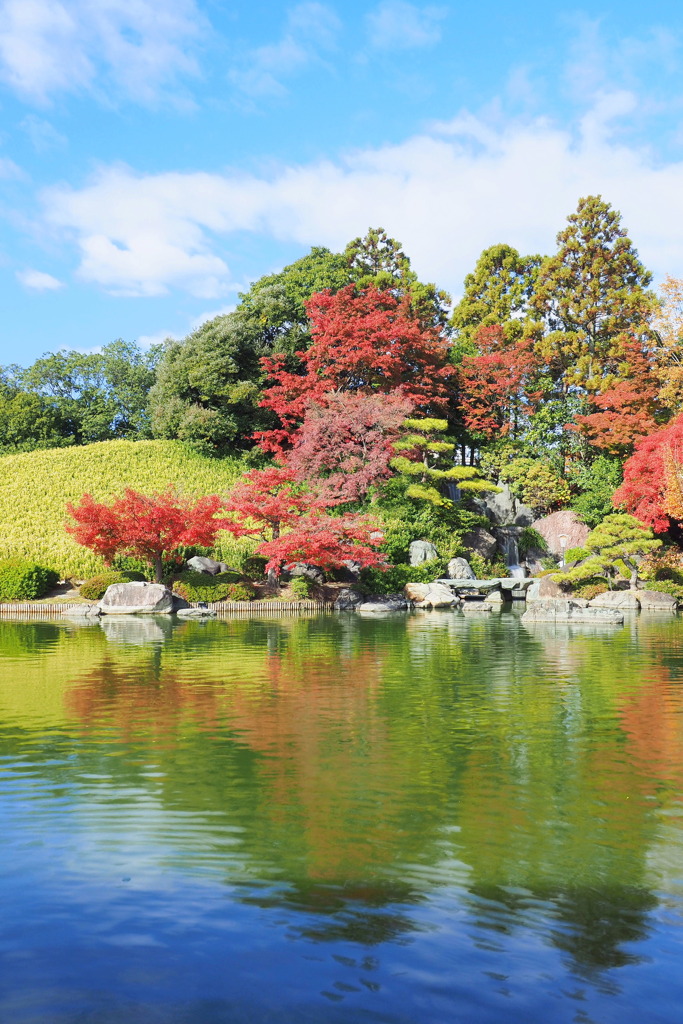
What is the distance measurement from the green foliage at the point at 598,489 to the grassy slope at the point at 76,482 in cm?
1350

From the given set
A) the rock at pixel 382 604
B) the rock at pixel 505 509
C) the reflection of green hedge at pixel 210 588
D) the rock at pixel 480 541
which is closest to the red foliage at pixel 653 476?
the rock at pixel 480 541

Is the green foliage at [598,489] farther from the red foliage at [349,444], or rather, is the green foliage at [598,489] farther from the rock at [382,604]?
the rock at [382,604]

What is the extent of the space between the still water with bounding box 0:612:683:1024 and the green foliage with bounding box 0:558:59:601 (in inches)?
546

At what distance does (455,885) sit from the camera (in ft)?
12.9

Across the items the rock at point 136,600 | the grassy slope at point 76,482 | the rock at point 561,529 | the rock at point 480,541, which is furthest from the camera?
the rock at point 561,529

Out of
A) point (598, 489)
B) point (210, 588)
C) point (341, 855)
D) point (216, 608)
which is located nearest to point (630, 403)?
point (598, 489)

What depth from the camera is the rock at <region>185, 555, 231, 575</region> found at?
23.5 m

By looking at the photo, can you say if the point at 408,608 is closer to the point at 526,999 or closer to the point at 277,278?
the point at 526,999

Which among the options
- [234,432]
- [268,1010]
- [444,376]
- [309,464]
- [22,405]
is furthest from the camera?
[22,405]

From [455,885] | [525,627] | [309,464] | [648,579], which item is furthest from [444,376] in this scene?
[455,885]

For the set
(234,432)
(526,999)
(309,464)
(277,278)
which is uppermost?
(277,278)

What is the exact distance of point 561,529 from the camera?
2997 centimetres

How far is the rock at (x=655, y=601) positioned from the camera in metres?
22.0

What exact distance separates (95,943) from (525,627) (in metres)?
14.6
